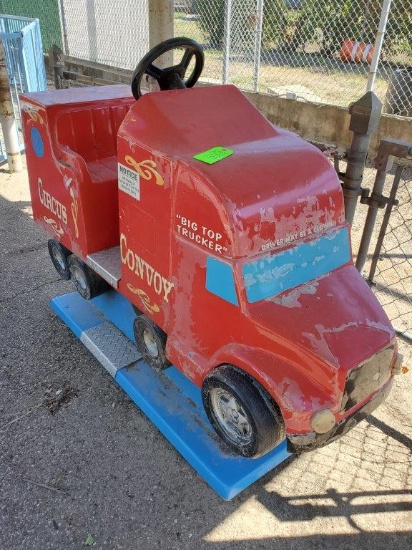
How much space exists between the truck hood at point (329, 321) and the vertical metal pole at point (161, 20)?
3.78 metres

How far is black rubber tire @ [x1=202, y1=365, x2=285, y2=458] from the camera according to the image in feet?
6.67

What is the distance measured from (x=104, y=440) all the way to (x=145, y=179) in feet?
4.61

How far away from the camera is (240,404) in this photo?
2074mm

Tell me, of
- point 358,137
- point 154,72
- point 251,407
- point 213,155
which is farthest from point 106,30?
point 251,407

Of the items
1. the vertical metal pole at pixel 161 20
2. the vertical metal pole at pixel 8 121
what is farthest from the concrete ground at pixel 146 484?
the vertical metal pole at pixel 8 121

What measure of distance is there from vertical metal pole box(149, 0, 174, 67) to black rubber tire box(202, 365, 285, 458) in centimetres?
396

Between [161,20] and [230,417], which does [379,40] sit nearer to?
[161,20]

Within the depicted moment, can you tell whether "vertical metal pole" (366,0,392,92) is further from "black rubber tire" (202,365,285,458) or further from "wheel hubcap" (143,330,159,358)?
"black rubber tire" (202,365,285,458)

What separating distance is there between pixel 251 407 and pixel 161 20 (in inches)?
169

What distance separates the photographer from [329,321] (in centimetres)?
206

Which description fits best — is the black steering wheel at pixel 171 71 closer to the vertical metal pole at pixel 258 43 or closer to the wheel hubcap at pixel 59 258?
the wheel hubcap at pixel 59 258

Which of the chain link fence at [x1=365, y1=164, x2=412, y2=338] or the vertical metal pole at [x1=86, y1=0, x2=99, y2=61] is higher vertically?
the vertical metal pole at [x1=86, y1=0, x2=99, y2=61]

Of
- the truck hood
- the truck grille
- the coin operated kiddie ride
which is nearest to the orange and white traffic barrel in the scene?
the coin operated kiddie ride

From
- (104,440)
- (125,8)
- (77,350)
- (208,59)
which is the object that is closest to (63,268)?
(77,350)
